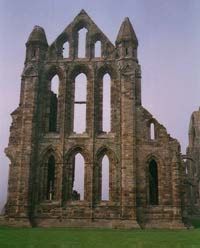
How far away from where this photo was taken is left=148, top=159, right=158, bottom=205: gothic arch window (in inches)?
1016

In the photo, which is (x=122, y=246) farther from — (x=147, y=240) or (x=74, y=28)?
(x=74, y=28)

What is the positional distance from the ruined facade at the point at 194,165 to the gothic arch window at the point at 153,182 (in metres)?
13.3

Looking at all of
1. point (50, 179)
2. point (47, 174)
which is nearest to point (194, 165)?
point (50, 179)

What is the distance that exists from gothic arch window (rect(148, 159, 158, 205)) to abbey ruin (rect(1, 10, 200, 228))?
0.06 metres

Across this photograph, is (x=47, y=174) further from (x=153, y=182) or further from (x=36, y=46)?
(x=36, y=46)

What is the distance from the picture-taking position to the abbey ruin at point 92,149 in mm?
24453

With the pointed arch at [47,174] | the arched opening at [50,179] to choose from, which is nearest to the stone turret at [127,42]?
the pointed arch at [47,174]

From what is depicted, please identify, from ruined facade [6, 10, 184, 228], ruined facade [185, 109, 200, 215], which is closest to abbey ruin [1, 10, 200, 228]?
ruined facade [6, 10, 184, 228]

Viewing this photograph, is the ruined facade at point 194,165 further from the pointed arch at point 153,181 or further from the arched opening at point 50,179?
the arched opening at point 50,179

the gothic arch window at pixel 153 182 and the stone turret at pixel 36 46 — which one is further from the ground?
the stone turret at pixel 36 46

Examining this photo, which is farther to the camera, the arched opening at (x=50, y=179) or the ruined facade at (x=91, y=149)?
the arched opening at (x=50, y=179)

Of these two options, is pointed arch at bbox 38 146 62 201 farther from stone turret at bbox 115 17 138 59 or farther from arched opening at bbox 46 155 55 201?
stone turret at bbox 115 17 138 59

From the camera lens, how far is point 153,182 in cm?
2623

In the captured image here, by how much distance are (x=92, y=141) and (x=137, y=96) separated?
3931mm
